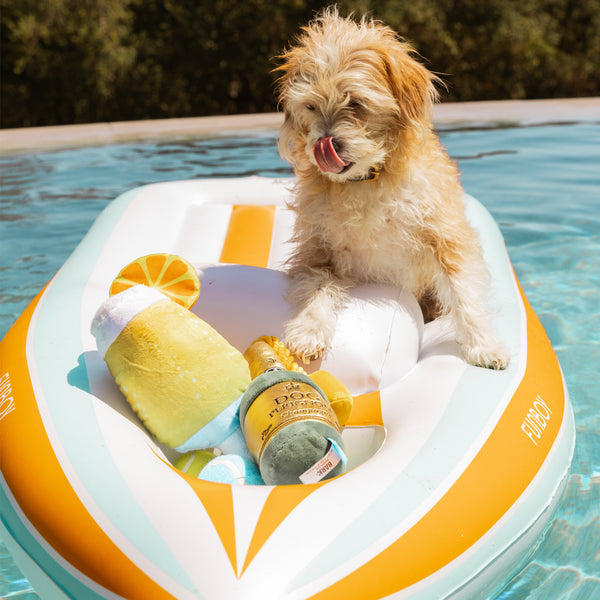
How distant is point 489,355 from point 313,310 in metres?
0.69

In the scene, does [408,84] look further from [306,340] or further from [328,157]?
[306,340]

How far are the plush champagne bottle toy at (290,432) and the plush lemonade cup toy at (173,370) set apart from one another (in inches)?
3.3

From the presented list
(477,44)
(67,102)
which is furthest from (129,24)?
(477,44)

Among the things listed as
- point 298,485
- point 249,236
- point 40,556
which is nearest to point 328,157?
point 298,485

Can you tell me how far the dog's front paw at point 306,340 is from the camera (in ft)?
8.87

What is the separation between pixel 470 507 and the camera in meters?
1.97

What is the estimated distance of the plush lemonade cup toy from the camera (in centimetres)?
225

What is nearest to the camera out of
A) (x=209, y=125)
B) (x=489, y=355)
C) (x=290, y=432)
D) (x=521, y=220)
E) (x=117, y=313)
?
(x=290, y=432)

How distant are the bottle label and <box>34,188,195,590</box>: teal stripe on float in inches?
16.6

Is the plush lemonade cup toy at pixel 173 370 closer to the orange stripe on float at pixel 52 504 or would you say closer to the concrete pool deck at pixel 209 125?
the orange stripe on float at pixel 52 504

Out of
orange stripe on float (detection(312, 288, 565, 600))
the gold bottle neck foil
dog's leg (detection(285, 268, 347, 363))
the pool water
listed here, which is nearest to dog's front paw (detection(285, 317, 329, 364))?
dog's leg (detection(285, 268, 347, 363))

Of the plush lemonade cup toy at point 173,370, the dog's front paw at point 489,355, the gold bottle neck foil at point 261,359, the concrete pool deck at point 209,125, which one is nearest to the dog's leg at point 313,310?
the gold bottle neck foil at point 261,359

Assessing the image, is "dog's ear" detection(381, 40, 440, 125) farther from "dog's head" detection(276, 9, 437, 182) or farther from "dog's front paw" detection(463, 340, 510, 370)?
"dog's front paw" detection(463, 340, 510, 370)

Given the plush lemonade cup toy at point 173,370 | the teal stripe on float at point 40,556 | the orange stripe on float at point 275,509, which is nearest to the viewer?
the orange stripe on float at point 275,509
